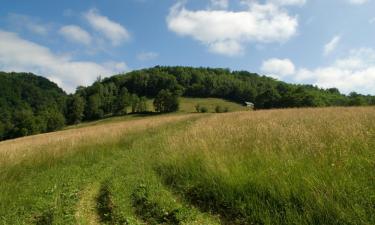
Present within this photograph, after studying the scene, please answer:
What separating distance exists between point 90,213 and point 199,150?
10.2 ft

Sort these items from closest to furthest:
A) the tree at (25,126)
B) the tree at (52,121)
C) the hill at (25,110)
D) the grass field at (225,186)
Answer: the grass field at (225,186) < the tree at (25,126) < the hill at (25,110) < the tree at (52,121)

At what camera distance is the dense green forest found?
88.6 m

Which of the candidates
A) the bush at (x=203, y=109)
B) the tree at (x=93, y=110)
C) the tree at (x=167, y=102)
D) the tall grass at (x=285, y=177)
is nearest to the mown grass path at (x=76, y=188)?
the tall grass at (x=285, y=177)

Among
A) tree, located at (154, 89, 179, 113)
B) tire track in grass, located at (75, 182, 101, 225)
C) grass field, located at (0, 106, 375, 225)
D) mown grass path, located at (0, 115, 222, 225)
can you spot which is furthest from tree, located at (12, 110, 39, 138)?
tire track in grass, located at (75, 182, 101, 225)

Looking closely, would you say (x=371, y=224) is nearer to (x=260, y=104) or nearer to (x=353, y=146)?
(x=353, y=146)

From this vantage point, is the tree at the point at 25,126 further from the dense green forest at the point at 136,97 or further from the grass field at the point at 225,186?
the grass field at the point at 225,186

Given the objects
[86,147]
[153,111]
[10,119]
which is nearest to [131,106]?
[153,111]

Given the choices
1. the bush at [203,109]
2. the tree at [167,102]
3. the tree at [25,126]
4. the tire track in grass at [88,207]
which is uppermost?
the tree at [167,102]

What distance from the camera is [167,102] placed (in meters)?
98.2

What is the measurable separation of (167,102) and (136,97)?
47.1ft

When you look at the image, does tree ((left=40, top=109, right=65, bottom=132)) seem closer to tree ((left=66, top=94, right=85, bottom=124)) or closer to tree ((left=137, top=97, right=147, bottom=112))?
tree ((left=66, top=94, right=85, bottom=124))

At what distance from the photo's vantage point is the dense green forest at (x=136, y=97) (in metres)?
88.6

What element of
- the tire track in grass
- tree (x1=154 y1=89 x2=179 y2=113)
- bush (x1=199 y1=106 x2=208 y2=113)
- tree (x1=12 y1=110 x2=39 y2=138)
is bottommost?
tree (x1=12 y1=110 x2=39 y2=138)

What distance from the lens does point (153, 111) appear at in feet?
335
